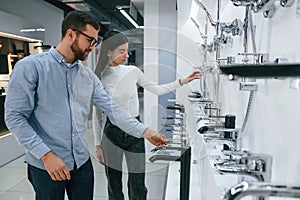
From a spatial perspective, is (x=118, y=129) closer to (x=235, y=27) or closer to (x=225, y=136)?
(x=225, y=136)

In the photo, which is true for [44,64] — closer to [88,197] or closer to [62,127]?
[62,127]

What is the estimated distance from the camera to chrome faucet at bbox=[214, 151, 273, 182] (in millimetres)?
867

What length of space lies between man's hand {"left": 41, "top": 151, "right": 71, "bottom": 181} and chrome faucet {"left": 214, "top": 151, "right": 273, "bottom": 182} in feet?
2.36

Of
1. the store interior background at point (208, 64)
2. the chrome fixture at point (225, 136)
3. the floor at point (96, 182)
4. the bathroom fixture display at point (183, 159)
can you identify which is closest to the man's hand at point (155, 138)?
the bathroom fixture display at point (183, 159)

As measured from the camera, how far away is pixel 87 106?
144 cm

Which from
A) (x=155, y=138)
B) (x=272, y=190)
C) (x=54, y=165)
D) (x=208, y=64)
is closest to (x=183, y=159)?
(x=155, y=138)

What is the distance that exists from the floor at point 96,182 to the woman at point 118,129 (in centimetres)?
12

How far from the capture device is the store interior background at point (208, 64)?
2.52 ft

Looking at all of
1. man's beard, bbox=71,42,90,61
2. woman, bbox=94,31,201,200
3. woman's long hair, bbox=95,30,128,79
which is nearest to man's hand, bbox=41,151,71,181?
man's beard, bbox=71,42,90,61

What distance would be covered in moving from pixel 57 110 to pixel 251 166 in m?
0.91

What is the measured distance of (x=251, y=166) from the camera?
0.90m

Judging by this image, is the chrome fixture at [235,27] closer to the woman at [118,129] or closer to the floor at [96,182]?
the woman at [118,129]

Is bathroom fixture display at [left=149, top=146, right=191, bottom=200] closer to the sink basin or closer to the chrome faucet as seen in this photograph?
the chrome faucet

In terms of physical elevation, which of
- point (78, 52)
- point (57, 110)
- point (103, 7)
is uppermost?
point (103, 7)
